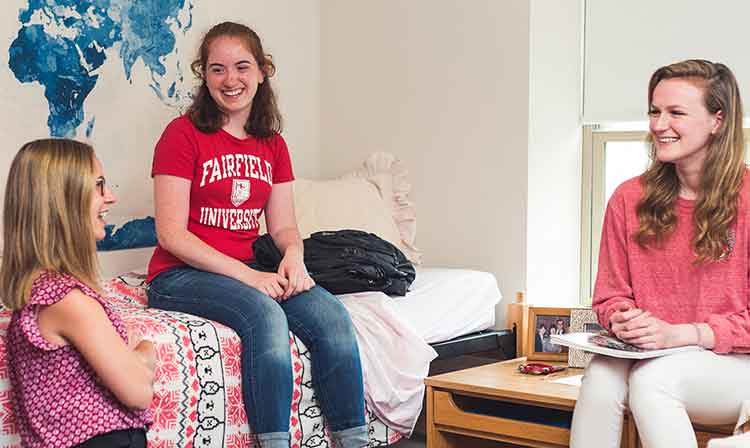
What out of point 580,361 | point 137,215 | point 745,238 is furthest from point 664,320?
point 137,215

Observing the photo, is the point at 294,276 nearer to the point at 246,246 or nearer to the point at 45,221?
the point at 246,246

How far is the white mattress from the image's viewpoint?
8.59ft

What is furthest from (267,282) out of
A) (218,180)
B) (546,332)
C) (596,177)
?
(596,177)

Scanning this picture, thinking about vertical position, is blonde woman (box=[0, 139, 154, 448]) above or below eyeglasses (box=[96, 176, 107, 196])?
below

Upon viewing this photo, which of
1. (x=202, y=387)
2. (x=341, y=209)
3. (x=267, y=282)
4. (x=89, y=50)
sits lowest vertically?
(x=202, y=387)

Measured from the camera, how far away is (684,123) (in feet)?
6.52

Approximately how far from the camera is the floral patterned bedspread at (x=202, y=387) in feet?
6.29

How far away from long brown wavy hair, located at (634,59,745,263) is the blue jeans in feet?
2.27

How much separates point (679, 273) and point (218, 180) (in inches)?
41.7

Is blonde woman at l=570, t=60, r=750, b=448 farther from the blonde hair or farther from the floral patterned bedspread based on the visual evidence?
the blonde hair

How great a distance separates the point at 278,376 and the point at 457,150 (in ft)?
4.68

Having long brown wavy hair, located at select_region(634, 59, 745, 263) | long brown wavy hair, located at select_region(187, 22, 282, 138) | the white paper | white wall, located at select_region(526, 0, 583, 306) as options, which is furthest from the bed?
long brown wavy hair, located at select_region(634, 59, 745, 263)

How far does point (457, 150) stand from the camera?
3.24 m

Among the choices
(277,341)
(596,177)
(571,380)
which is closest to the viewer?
(277,341)
